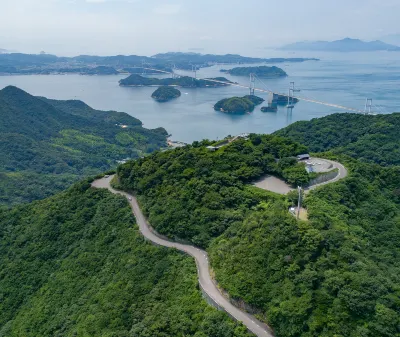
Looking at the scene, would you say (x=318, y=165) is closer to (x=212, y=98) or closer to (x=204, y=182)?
→ (x=204, y=182)

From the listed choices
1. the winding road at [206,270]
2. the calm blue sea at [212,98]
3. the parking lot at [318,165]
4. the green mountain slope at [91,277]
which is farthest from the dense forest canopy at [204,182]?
the calm blue sea at [212,98]

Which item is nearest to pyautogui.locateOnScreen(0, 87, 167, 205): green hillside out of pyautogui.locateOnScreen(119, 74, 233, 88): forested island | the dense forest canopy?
the dense forest canopy

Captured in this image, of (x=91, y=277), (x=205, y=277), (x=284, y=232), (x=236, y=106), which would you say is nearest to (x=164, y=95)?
(x=236, y=106)

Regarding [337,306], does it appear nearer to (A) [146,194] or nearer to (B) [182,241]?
(B) [182,241]

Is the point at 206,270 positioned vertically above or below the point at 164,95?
above

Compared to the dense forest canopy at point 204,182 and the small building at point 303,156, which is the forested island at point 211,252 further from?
the small building at point 303,156

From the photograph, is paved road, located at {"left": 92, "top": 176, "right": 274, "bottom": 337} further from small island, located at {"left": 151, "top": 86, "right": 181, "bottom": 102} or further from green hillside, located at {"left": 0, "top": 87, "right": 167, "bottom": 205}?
small island, located at {"left": 151, "top": 86, "right": 181, "bottom": 102}
